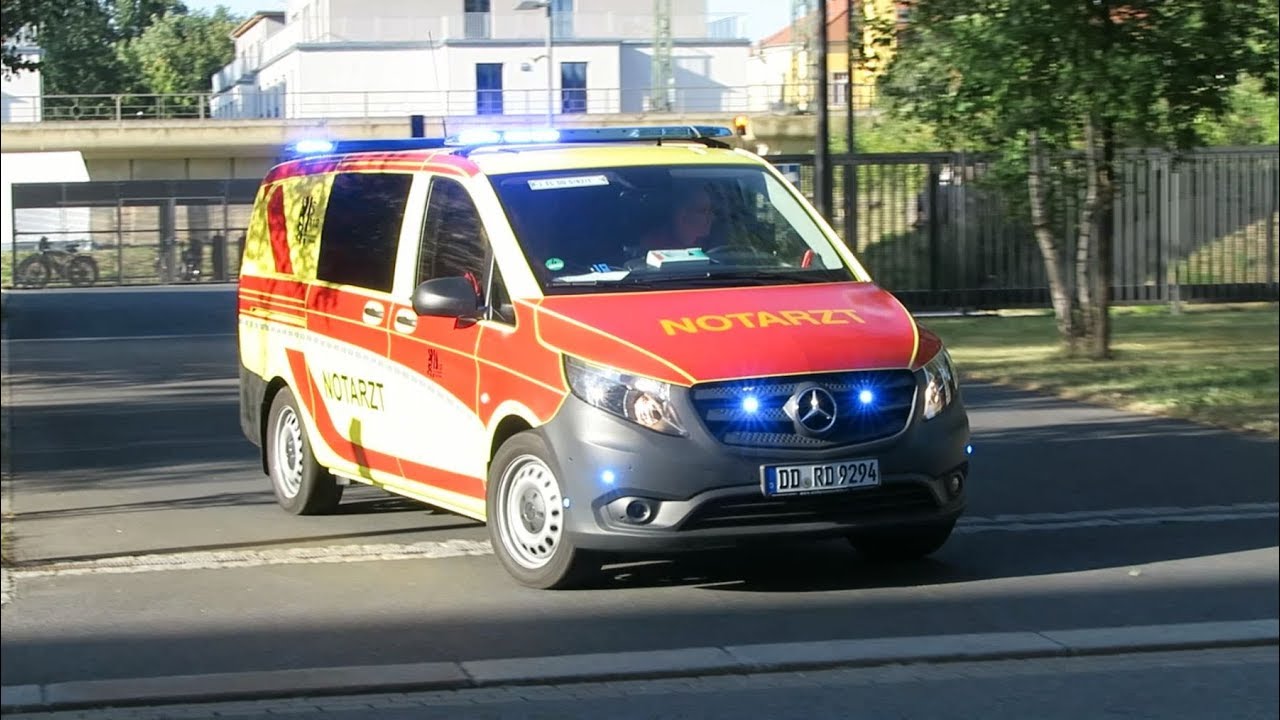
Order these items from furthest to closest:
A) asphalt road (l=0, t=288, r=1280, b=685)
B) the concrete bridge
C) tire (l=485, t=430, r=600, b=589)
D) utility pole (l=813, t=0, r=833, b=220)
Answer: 1. utility pole (l=813, t=0, r=833, b=220)
2. the concrete bridge
3. tire (l=485, t=430, r=600, b=589)
4. asphalt road (l=0, t=288, r=1280, b=685)

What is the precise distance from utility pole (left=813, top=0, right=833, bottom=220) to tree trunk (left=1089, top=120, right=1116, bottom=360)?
3.57 m

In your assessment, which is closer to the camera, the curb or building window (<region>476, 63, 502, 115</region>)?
the curb

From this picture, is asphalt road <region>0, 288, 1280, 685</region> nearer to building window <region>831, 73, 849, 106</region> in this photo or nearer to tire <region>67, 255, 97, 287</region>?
tire <region>67, 255, 97, 287</region>

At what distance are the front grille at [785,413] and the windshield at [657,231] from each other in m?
0.95

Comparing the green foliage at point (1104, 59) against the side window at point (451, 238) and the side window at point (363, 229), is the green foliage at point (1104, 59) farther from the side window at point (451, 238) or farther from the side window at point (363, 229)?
the side window at point (451, 238)

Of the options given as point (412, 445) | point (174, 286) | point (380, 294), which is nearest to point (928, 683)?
point (412, 445)

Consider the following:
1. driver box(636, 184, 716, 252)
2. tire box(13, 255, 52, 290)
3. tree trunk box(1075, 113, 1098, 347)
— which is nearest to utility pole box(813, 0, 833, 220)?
tree trunk box(1075, 113, 1098, 347)

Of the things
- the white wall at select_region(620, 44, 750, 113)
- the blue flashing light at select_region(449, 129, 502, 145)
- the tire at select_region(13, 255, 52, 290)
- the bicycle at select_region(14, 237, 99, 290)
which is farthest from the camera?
the tire at select_region(13, 255, 52, 290)

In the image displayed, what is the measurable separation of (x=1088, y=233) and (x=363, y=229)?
11.9 m

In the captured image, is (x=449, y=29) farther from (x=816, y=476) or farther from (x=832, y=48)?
(x=832, y=48)

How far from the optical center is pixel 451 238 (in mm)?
8883

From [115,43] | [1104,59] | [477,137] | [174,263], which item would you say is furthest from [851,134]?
[115,43]

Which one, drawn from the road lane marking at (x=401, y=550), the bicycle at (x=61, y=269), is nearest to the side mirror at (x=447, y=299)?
the road lane marking at (x=401, y=550)

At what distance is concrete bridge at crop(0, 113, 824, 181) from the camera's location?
9523 millimetres
